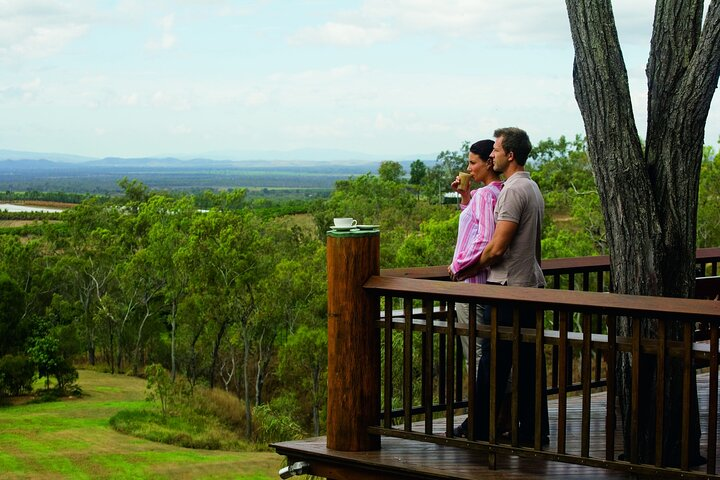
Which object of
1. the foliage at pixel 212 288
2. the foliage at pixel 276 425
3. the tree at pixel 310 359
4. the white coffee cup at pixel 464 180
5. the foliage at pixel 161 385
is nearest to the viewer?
the white coffee cup at pixel 464 180

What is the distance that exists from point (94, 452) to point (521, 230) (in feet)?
132

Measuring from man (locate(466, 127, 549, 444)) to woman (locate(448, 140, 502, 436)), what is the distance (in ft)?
0.19

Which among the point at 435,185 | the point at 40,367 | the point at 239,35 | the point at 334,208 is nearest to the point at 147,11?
the point at 239,35

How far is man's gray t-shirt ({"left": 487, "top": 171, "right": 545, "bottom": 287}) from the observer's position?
421 cm

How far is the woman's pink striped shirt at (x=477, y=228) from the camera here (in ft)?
14.3

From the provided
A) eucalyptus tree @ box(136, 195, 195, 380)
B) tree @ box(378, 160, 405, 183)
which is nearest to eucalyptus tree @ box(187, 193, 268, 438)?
eucalyptus tree @ box(136, 195, 195, 380)

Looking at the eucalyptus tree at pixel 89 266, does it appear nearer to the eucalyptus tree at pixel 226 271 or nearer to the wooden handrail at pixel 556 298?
the eucalyptus tree at pixel 226 271

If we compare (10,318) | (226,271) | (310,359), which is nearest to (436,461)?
(310,359)

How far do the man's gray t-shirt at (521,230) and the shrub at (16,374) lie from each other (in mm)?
44095

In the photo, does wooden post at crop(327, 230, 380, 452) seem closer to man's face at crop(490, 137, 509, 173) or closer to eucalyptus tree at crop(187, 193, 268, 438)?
man's face at crop(490, 137, 509, 173)

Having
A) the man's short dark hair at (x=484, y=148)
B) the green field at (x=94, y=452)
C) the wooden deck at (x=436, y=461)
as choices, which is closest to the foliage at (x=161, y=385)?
the green field at (x=94, y=452)

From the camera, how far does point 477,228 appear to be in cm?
441

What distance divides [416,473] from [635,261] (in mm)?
1429

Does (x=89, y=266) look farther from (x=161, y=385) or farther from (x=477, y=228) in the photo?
(x=477, y=228)
